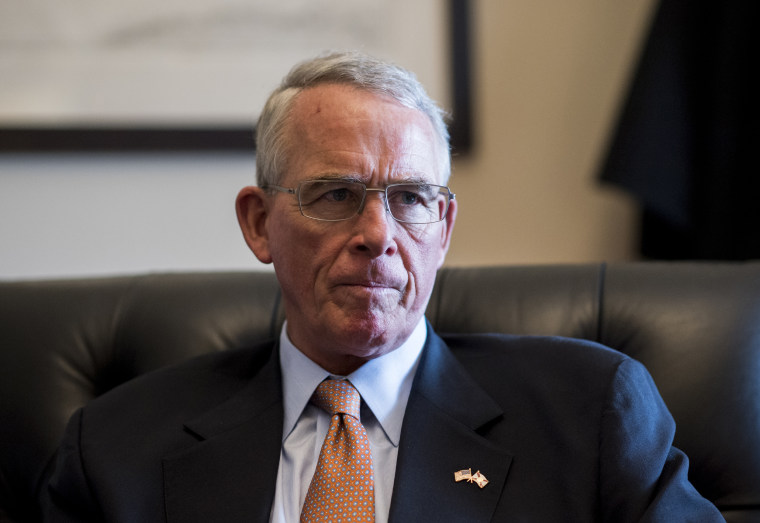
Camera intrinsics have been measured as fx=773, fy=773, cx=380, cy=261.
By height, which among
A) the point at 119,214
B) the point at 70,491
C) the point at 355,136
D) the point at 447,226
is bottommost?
the point at 70,491

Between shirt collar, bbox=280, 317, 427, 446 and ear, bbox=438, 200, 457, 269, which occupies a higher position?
ear, bbox=438, 200, 457, 269

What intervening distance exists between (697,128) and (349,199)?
3.84 feet

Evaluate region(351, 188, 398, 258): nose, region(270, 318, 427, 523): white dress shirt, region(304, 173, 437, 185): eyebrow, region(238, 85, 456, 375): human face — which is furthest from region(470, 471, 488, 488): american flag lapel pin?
region(304, 173, 437, 185): eyebrow

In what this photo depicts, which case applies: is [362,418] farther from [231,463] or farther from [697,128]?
[697,128]

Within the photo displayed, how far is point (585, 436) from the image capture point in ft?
4.00

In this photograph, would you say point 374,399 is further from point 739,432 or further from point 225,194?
point 225,194

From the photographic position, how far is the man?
1207 mm

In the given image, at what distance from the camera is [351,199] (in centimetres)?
133

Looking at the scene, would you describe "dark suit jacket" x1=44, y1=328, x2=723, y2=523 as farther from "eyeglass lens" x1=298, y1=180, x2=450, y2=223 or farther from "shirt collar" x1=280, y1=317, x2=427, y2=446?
"eyeglass lens" x1=298, y1=180, x2=450, y2=223

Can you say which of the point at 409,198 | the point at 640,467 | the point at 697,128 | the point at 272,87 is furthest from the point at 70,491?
the point at 697,128

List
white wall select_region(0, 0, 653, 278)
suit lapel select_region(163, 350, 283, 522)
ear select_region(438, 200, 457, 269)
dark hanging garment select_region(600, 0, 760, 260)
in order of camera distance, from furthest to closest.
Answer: white wall select_region(0, 0, 653, 278), dark hanging garment select_region(600, 0, 760, 260), ear select_region(438, 200, 457, 269), suit lapel select_region(163, 350, 283, 522)

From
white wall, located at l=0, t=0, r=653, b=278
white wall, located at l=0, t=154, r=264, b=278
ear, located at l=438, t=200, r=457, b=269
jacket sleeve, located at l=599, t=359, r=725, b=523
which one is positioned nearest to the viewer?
jacket sleeve, located at l=599, t=359, r=725, b=523

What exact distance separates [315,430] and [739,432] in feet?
2.41

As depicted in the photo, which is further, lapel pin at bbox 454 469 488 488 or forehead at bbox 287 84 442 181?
forehead at bbox 287 84 442 181
